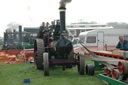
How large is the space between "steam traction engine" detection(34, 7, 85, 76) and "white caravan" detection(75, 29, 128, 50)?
7.92 meters

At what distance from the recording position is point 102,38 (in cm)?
1778

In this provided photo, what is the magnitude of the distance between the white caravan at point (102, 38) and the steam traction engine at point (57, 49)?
312 inches

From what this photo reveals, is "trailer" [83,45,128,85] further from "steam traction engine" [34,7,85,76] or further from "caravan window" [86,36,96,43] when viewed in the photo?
"caravan window" [86,36,96,43]

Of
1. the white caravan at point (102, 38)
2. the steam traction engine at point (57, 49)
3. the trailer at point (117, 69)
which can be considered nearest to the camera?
the trailer at point (117, 69)

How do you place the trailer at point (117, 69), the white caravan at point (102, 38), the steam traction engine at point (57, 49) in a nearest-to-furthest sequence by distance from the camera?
the trailer at point (117, 69) → the steam traction engine at point (57, 49) → the white caravan at point (102, 38)

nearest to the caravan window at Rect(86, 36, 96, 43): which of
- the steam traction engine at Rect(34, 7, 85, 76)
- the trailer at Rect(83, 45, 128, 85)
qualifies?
the steam traction engine at Rect(34, 7, 85, 76)

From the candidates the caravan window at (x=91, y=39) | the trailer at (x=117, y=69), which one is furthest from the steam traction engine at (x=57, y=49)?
the caravan window at (x=91, y=39)

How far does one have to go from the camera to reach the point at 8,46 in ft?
63.9

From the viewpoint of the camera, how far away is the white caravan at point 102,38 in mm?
17703

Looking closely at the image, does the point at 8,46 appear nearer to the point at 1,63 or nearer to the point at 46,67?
the point at 1,63

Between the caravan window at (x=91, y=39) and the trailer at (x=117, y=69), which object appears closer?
the trailer at (x=117, y=69)

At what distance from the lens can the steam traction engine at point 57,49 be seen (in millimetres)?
8412

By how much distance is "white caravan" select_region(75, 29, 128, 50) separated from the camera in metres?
17.7

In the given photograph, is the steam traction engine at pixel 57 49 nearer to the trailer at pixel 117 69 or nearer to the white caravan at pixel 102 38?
the trailer at pixel 117 69
